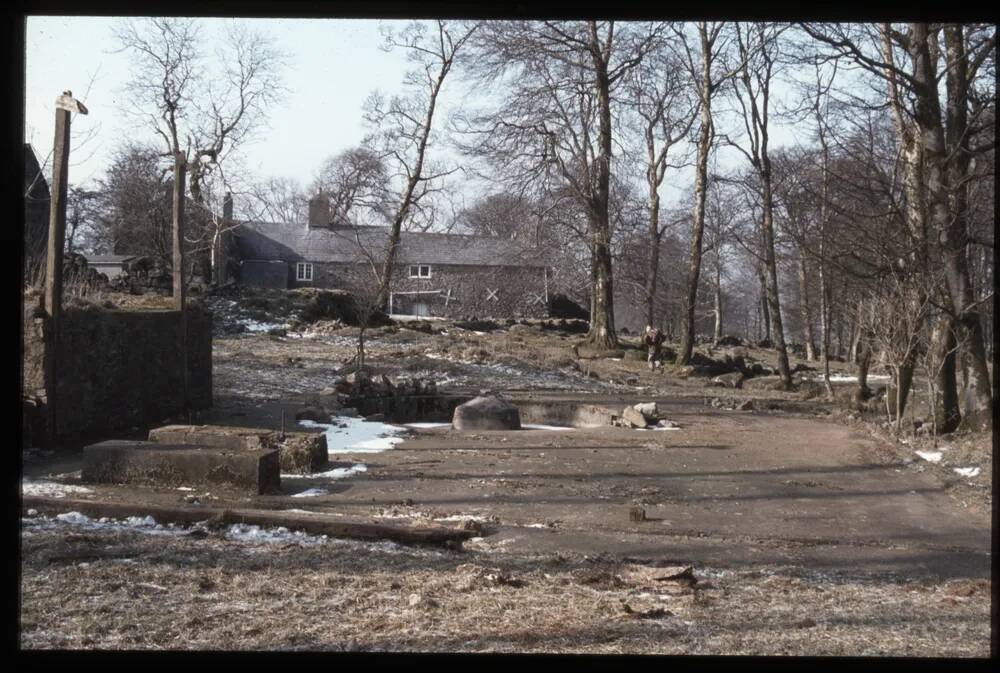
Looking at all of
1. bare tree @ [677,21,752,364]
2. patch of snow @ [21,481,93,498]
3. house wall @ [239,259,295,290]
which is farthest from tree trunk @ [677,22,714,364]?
house wall @ [239,259,295,290]

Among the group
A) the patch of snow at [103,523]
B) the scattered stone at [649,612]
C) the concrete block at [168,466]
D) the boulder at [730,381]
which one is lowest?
the scattered stone at [649,612]

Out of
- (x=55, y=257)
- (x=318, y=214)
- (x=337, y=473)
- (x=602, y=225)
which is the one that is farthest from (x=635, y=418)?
(x=318, y=214)

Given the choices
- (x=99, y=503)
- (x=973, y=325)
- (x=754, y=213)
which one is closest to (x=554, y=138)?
(x=754, y=213)

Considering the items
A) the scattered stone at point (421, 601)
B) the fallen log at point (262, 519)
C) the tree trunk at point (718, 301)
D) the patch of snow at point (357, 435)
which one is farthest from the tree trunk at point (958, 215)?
the tree trunk at point (718, 301)

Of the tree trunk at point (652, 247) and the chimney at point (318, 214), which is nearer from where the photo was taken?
the tree trunk at point (652, 247)

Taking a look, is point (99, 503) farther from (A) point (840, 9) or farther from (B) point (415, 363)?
(B) point (415, 363)

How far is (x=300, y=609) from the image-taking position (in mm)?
5434

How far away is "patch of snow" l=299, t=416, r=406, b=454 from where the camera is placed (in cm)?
1313

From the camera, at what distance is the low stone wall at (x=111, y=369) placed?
1180 centimetres

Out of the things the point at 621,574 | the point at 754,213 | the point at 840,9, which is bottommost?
the point at 621,574

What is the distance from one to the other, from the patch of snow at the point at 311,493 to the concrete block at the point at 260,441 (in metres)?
0.82

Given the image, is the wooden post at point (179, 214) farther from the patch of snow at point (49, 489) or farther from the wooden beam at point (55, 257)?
the patch of snow at point (49, 489)

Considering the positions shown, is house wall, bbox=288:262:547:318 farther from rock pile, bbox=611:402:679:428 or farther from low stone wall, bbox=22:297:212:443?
low stone wall, bbox=22:297:212:443

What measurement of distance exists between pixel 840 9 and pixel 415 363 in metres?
21.1
